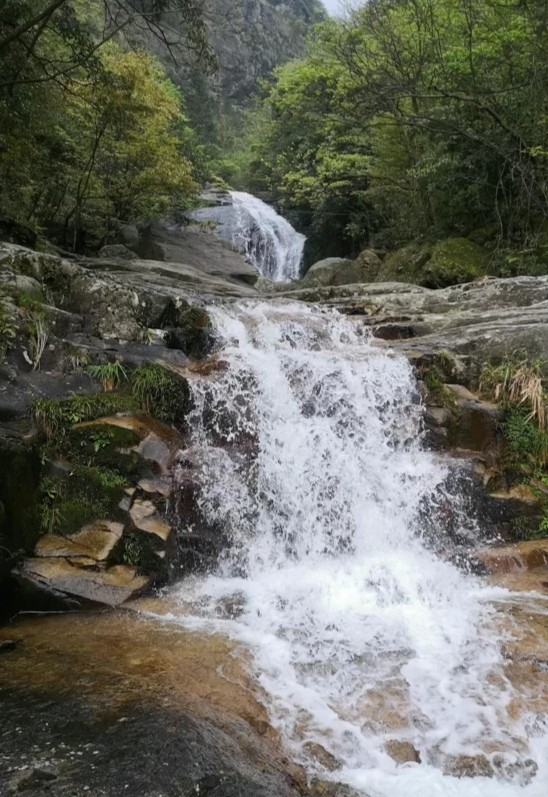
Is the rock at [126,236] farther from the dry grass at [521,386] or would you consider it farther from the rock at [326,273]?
the dry grass at [521,386]

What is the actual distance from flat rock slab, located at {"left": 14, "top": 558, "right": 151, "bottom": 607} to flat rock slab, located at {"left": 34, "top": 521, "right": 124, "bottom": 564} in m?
0.08

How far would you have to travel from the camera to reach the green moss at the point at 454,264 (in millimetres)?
13148

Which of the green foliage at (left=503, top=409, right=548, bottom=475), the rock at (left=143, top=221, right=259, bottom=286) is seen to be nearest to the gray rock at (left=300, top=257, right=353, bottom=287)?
the rock at (left=143, top=221, right=259, bottom=286)

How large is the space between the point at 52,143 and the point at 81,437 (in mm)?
11539

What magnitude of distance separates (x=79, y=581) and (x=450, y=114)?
12.8 metres

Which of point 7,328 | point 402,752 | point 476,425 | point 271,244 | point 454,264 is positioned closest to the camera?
point 402,752

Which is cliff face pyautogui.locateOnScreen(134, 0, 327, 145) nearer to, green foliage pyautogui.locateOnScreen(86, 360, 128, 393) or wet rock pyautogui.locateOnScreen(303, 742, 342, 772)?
green foliage pyautogui.locateOnScreen(86, 360, 128, 393)

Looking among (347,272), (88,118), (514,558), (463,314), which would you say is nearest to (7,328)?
(514,558)

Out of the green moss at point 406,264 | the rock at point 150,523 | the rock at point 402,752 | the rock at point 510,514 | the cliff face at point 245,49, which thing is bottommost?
the rock at point 402,752

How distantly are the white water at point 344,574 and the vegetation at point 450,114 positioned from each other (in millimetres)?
6092

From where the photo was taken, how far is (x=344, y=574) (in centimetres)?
578

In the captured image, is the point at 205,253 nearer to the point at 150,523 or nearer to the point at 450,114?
the point at 450,114


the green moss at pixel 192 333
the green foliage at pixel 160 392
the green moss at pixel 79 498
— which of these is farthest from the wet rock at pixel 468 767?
the green moss at pixel 192 333

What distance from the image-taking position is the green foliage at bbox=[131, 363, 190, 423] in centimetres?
678
